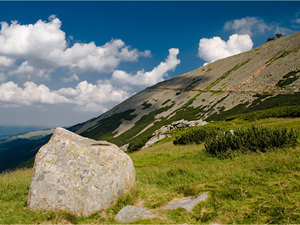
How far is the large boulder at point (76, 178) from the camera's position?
652 centimetres

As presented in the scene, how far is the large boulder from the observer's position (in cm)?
652

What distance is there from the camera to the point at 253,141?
10.8 m

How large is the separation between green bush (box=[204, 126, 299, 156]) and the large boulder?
6.90 metres

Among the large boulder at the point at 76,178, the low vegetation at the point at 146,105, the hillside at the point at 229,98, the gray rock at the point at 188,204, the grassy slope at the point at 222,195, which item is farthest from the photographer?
the low vegetation at the point at 146,105

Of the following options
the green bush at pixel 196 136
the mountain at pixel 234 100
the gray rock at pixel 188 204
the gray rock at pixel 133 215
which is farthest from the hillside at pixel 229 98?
the gray rock at pixel 133 215

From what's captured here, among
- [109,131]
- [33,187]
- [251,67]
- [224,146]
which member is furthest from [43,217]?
[109,131]


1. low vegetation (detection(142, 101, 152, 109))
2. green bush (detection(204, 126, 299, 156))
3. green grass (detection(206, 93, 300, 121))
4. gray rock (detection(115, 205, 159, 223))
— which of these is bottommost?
green grass (detection(206, 93, 300, 121))

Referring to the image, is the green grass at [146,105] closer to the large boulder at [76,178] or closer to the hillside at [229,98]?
the hillside at [229,98]

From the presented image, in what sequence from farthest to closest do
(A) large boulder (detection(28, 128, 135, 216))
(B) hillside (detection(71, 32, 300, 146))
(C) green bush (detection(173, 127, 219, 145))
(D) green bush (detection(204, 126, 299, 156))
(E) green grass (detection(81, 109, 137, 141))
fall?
(E) green grass (detection(81, 109, 137, 141))
(B) hillside (detection(71, 32, 300, 146))
(C) green bush (detection(173, 127, 219, 145))
(D) green bush (detection(204, 126, 299, 156))
(A) large boulder (detection(28, 128, 135, 216))

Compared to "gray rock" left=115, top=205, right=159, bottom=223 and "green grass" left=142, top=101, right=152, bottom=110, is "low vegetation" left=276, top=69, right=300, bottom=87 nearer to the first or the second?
"gray rock" left=115, top=205, right=159, bottom=223

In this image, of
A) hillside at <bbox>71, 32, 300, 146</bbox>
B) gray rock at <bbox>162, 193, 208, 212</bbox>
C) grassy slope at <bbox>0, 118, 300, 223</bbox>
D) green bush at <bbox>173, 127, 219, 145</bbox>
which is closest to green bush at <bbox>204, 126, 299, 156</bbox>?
grassy slope at <bbox>0, 118, 300, 223</bbox>

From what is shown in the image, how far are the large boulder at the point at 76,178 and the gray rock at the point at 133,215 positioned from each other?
4.59 feet

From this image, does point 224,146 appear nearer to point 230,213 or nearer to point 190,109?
point 230,213

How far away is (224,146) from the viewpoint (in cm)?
1204
